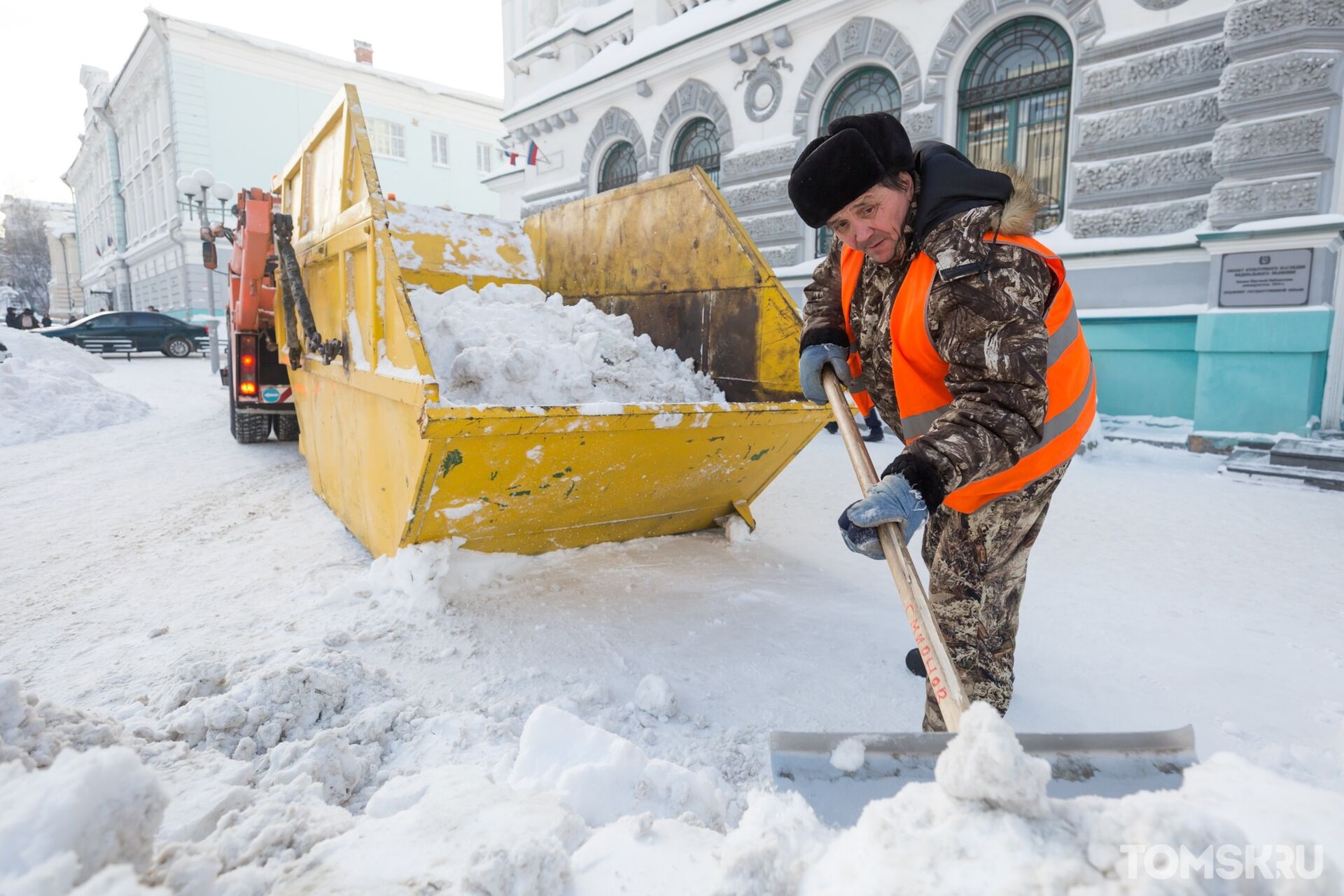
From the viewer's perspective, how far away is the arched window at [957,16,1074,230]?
627 centimetres

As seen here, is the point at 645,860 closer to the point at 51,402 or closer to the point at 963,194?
the point at 963,194

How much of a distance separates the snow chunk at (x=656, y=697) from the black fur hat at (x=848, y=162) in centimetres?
133

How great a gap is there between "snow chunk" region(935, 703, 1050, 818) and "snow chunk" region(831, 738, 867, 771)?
251 mm

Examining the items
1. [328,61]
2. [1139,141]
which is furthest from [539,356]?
[328,61]

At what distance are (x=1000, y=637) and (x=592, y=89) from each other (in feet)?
33.6

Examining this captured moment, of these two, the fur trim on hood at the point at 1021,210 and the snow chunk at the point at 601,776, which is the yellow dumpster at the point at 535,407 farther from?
the fur trim on hood at the point at 1021,210

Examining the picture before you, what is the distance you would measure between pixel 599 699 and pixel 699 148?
8642 mm

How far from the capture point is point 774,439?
3107 millimetres

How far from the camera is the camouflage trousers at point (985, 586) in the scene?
1.79 m

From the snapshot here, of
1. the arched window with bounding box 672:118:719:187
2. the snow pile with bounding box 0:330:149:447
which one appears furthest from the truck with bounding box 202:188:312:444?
the arched window with bounding box 672:118:719:187

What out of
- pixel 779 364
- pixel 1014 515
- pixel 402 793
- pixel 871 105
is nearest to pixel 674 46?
pixel 871 105

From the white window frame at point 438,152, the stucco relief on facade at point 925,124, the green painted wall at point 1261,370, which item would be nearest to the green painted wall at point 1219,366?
the green painted wall at point 1261,370

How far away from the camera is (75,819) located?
34.8 inches

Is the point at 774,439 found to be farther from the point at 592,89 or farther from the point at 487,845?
the point at 592,89
